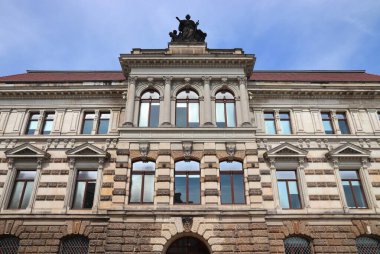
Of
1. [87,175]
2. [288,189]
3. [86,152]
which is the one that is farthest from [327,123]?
[87,175]

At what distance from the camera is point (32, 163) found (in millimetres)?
20156

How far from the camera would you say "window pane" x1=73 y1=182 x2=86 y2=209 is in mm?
19094

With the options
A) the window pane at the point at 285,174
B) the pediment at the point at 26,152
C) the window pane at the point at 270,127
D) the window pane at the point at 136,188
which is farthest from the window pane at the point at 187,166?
the pediment at the point at 26,152

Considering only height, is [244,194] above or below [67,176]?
below

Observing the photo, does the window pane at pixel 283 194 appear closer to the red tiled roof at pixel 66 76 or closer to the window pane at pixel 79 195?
the window pane at pixel 79 195

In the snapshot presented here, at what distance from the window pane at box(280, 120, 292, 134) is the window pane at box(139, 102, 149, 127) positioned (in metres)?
→ 9.08

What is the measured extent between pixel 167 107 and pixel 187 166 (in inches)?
165

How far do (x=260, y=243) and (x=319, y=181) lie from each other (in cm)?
569

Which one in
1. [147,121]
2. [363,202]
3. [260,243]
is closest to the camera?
[260,243]

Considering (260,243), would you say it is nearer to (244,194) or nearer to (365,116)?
(244,194)

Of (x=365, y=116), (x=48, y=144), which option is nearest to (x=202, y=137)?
(x=48, y=144)

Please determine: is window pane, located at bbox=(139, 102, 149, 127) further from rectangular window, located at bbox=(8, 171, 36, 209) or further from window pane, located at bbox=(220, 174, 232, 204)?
rectangular window, located at bbox=(8, 171, 36, 209)

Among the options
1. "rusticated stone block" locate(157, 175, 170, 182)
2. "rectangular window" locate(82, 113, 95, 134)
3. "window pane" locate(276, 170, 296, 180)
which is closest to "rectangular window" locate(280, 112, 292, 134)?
"window pane" locate(276, 170, 296, 180)

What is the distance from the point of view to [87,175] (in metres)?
20.0
